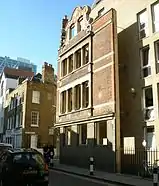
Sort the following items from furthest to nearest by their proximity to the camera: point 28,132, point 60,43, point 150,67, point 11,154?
point 28,132 → point 60,43 → point 150,67 → point 11,154

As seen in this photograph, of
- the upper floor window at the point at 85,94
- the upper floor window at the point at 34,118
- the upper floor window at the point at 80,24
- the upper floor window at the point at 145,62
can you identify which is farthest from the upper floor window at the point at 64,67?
the upper floor window at the point at 34,118

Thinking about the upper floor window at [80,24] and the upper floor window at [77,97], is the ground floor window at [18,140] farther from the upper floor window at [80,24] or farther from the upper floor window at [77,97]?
the upper floor window at [80,24]

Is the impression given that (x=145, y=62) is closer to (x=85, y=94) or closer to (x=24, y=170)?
(x=85, y=94)

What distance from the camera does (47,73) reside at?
48344 mm

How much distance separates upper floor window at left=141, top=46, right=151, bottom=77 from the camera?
20.6 meters

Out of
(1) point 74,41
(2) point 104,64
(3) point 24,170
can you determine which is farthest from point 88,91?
(3) point 24,170

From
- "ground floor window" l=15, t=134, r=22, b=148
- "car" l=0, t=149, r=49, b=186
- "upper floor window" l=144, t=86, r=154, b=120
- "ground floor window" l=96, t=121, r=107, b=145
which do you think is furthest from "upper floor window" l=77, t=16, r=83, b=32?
"ground floor window" l=15, t=134, r=22, b=148

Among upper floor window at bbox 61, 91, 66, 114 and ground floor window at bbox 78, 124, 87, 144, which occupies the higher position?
upper floor window at bbox 61, 91, 66, 114

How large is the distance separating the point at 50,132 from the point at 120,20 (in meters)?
25.6

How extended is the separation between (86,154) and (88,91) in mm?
5087

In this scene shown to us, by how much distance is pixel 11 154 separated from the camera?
41.7 feet

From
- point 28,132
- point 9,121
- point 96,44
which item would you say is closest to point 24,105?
point 28,132

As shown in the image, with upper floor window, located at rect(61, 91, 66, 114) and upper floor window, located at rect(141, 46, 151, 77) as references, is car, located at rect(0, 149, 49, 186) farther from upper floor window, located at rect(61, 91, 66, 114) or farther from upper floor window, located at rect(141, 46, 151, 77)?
upper floor window, located at rect(61, 91, 66, 114)

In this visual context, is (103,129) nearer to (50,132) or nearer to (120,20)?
(120,20)
